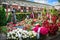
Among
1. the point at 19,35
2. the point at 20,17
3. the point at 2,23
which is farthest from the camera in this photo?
the point at 20,17

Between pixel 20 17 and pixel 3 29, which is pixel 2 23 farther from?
pixel 20 17

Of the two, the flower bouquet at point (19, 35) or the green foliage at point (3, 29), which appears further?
the green foliage at point (3, 29)

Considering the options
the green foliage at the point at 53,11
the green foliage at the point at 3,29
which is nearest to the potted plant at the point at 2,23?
the green foliage at the point at 3,29

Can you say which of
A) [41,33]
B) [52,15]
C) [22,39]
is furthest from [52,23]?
[22,39]

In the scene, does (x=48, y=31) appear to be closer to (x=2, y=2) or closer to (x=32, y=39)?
(x=32, y=39)

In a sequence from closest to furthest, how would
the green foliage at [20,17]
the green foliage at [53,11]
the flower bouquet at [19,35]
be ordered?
the flower bouquet at [19,35] < the green foliage at [20,17] < the green foliage at [53,11]

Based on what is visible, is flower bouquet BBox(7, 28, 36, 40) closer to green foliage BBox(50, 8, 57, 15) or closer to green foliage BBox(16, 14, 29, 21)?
green foliage BBox(16, 14, 29, 21)

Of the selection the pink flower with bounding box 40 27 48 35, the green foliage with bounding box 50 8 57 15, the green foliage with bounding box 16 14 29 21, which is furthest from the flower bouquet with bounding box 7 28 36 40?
the green foliage with bounding box 50 8 57 15

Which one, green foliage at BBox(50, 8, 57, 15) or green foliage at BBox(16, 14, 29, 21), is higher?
green foliage at BBox(50, 8, 57, 15)

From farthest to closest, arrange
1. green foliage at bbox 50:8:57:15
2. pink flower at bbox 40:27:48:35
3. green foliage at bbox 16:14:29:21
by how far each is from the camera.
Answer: green foliage at bbox 50:8:57:15 < green foliage at bbox 16:14:29:21 < pink flower at bbox 40:27:48:35

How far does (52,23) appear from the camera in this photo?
16.1 feet

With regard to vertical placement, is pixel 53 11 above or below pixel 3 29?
above

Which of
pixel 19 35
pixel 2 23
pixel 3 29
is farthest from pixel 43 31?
pixel 2 23

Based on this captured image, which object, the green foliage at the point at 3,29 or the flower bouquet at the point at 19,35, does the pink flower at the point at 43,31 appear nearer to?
the flower bouquet at the point at 19,35
